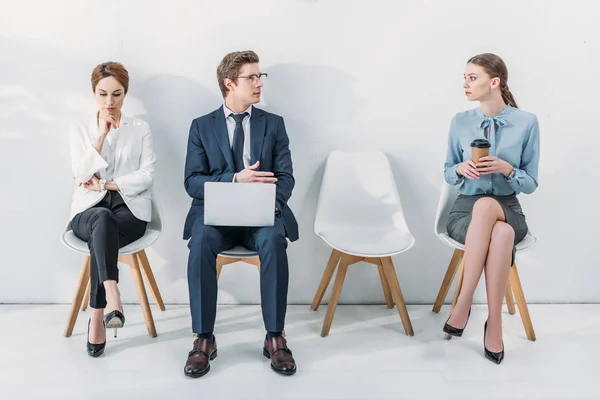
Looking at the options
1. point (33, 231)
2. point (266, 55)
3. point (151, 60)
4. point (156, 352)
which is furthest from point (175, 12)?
point (156, 352)

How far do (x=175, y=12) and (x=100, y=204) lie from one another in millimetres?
1060

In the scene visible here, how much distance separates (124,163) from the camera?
121 inches

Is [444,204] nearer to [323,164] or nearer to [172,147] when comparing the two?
[323,164]

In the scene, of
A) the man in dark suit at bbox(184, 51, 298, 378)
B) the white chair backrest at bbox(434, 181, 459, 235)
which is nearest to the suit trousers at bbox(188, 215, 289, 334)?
the man in dark suit at bbox(184, 51, 298, 378)

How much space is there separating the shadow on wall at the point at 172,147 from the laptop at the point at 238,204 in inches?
26.3

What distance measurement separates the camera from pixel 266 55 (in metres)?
3.24

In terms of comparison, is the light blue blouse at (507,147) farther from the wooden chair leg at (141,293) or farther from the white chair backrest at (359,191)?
the wooden chair leg at (141,293)

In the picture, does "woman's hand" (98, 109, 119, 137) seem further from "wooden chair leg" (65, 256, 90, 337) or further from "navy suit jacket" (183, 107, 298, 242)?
"wooden chair leg" (65, 256, 90, 337)

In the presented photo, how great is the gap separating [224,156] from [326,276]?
0.82 m

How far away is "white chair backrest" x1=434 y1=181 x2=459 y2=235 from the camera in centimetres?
318

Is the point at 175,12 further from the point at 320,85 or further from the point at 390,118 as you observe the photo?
the point at 390,118

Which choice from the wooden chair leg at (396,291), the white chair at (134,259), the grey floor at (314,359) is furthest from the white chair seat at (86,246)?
the wooden chair leg at (396,291)

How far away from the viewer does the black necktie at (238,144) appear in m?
3.04

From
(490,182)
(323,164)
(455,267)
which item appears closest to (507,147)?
(490,182)
